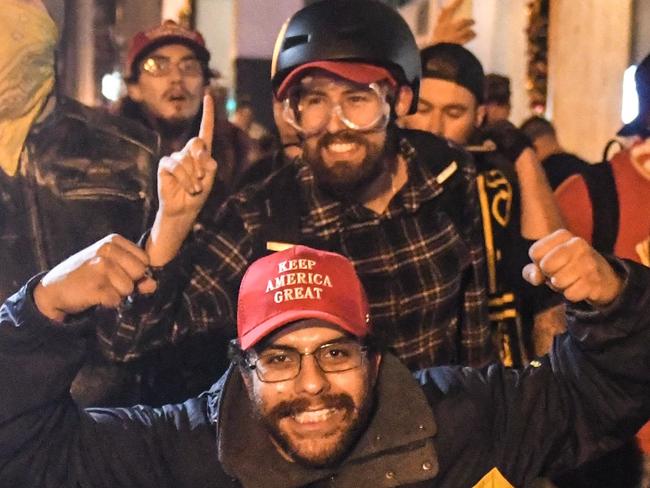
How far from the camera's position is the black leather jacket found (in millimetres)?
2283

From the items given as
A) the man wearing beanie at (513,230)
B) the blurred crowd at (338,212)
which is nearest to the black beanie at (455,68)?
the man wearing beanie at (513,230)

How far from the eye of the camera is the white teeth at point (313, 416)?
1820 millimetres

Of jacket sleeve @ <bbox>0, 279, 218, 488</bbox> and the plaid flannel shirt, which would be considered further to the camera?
the plaid flannel shirt

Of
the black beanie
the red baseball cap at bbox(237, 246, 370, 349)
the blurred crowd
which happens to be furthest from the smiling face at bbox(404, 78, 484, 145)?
the red baseball cap at bbox(237, 246, 370, 349)

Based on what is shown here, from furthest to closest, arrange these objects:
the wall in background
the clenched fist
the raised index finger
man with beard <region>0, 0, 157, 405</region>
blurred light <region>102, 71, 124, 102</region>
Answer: the wall in background → blurred light <region>102, 71, 124, 102</region> → man with beard <region>0, 0, 157, 405</region> → the raised index finger → the clenched fist

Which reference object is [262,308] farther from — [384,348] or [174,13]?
[174,13]

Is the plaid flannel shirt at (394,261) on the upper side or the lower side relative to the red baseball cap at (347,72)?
lower

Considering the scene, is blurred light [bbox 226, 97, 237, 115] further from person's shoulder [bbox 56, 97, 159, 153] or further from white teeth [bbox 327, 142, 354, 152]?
white teeth [bbox 327, 142, 354, 152]

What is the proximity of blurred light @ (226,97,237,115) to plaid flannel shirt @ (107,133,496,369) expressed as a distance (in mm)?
1448

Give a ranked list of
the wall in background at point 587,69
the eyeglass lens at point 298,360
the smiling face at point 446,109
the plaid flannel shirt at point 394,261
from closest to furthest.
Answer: the eyeglass lens at point 298,360 → the plaid flannel shirt at point 394,261 → the smiling face at point 446,109 → the wall in background at point 587,69

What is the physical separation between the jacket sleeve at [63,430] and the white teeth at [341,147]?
653 mm

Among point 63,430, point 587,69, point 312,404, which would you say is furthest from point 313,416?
point 587,69

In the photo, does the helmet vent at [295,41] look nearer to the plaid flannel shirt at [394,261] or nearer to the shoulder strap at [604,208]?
the plaid flannel shirt at [394,261]

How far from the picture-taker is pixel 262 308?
6.18 feet
